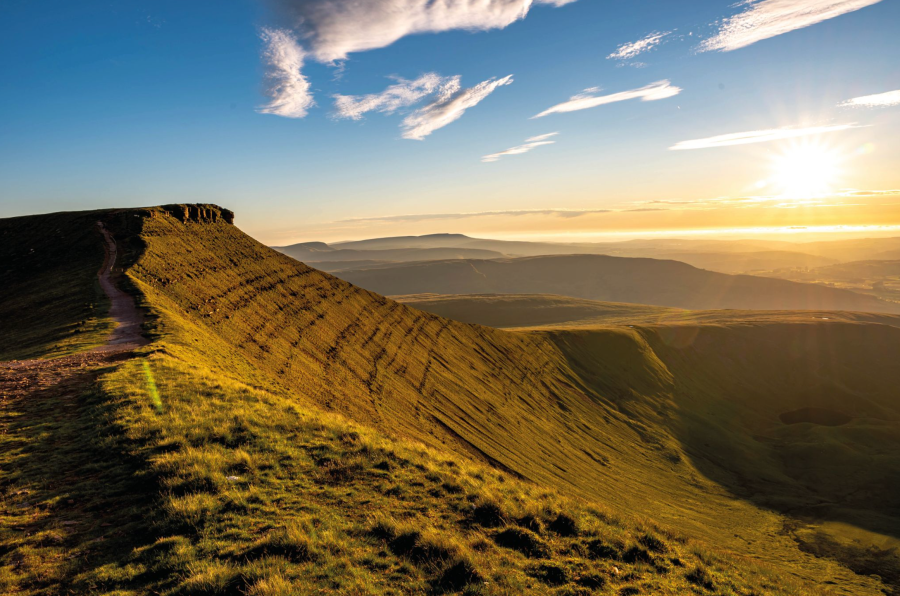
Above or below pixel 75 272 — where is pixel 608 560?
below

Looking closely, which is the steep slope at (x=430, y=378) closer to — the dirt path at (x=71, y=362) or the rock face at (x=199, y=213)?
the rock face at (x=199, y=213)

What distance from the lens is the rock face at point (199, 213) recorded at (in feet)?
160

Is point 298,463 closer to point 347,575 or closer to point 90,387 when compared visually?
point 347,575

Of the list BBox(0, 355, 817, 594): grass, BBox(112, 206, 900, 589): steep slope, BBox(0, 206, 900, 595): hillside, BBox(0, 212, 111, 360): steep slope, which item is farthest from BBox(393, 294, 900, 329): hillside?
BBox(0, 355, 817, 594): grass

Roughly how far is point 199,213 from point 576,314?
133494mm

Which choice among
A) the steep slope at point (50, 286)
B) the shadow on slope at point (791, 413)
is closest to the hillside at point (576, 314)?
the shadow on slope at point (791, 413)

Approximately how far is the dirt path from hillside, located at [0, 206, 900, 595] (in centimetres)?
34

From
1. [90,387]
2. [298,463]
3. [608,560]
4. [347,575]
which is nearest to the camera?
[347,575]

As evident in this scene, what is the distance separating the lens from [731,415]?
68.1 m

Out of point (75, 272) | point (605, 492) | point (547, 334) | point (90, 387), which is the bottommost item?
point (605, 492)

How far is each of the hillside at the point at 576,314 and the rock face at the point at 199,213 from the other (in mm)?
82387

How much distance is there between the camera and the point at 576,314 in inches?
6161

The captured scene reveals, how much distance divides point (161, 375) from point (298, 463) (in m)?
8.22

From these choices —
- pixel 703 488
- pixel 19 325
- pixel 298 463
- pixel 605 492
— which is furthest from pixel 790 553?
pixel 19 325
